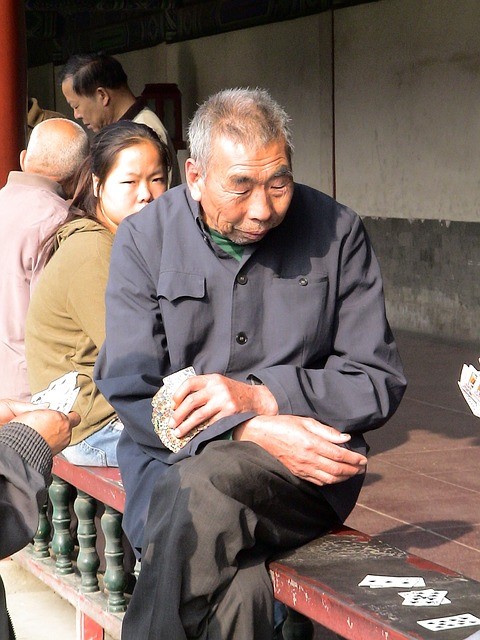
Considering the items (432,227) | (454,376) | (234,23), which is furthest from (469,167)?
(234,23)

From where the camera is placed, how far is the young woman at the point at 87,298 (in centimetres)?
353

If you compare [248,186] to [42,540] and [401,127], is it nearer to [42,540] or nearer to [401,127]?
[42,540]

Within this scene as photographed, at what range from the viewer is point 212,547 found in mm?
2549

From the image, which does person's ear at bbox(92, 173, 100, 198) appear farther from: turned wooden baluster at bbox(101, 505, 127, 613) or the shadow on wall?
the shadow on wall

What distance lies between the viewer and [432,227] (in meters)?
9.96

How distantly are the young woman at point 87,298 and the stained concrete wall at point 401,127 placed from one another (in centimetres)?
584

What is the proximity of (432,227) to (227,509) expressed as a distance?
7632 mm

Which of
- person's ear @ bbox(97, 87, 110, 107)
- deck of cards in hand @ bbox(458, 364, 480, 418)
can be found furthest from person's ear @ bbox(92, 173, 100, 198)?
person's ear @ bbox(97, 87, 110, 107)

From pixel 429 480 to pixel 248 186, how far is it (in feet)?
9.94

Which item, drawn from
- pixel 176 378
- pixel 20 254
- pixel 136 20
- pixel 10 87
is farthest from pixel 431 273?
pixel 176 378

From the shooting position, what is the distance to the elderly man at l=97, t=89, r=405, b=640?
8.79 feet

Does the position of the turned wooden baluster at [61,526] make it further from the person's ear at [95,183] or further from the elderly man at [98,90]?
the elderly man at [98,90]

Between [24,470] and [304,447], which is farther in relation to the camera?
[304,447]

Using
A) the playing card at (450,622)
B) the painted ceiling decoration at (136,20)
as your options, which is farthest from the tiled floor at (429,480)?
the painted ceiling decoration at (136,20)
